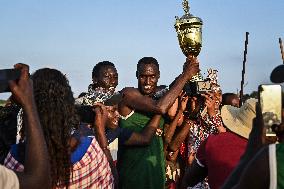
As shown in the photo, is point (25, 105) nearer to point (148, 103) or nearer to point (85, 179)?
point (85, 179)

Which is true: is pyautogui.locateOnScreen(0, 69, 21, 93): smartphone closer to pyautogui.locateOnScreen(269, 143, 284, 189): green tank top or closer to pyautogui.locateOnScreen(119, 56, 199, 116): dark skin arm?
pyautogui.locateOnScreen(269, 143, 284, 189): green tank top

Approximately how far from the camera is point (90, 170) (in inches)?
139

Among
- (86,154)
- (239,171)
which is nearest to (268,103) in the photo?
(239,171)

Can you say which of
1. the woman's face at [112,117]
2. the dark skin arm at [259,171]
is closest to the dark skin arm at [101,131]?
the woman's face at [112,117]

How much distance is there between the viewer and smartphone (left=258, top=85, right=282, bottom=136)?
2.29 m

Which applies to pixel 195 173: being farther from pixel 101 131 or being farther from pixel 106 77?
pixel 106 77

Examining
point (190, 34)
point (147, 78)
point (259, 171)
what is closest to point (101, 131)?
point (147, 78)

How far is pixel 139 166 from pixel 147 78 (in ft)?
3.80

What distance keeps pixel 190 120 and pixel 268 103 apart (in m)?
3.90

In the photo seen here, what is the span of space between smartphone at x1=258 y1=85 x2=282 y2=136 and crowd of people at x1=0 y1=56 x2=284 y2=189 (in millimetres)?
63

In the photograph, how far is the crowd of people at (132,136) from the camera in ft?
7.79

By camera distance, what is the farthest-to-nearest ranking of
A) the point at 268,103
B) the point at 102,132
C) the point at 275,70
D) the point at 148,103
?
the point at 148,103, the point at 102,132, the point at 275,70, the point at 268,103

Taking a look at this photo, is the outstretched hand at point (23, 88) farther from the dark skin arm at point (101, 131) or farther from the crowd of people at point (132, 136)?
the dark skin arm at point (101, 131)

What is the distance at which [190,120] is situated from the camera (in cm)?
620
